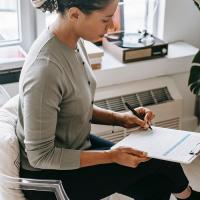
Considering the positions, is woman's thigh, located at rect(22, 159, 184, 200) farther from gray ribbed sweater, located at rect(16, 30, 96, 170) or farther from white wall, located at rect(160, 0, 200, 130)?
white wall, located at rect(160, 0, 200, 130)

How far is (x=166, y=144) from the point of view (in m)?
1.50

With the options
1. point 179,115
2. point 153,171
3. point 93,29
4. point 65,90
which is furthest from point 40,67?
point 179,115

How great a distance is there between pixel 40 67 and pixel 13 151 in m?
0.28

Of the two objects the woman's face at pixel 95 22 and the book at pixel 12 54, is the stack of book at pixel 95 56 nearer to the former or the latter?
the book at pixel 12 54

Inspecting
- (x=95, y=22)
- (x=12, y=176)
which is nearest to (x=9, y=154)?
(x=12, y=176)

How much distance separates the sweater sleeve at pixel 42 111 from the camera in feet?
4.14

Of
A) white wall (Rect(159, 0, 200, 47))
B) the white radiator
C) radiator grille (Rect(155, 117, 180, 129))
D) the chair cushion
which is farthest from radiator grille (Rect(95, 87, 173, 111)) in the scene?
the chair cushion

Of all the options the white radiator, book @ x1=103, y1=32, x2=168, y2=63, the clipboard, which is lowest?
the white radiator

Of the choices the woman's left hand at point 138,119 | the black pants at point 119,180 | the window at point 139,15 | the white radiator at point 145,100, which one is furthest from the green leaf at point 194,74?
the black pants at point 119,180

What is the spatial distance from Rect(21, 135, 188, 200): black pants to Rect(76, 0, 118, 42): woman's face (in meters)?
0.43

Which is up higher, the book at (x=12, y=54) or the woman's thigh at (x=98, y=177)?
the book at (x=12, y=54)

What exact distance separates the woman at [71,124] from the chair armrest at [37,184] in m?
0.07

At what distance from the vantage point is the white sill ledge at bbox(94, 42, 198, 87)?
2.16 metres

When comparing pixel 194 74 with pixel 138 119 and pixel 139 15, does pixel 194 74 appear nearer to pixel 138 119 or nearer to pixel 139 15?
pixel 139 15
